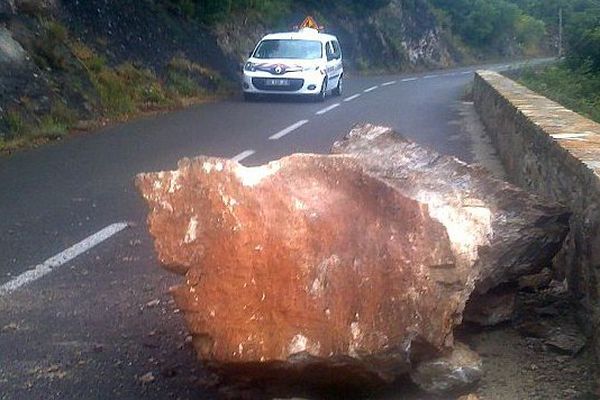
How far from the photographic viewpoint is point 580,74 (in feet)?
72.9

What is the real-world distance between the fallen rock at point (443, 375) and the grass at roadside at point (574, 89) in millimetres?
10478

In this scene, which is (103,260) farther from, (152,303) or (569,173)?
(569,173)

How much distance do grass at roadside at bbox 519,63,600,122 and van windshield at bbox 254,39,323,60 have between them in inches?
219

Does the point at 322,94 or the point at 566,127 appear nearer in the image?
the point at 566,127

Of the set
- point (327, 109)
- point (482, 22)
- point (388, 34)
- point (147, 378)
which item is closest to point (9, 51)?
point (327, 109)

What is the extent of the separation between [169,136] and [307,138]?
2.26 m

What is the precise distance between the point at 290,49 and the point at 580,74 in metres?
7.19

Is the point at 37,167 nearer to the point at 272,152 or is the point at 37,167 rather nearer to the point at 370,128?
the point at 272,152

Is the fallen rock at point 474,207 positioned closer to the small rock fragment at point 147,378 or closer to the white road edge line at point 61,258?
the small rock fragment at point 147,378

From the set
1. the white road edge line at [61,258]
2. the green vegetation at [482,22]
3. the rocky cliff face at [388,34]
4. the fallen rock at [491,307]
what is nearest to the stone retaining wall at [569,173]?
the fallen rock at [491,307]

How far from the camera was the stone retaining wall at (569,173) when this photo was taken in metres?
5.05

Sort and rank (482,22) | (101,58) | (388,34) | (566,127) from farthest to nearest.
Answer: (482,22)
(388,34)
(101,58)
(566,127)

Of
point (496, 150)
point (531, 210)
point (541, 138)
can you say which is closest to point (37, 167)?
point (496, 150)

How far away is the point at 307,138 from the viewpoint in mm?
15289
